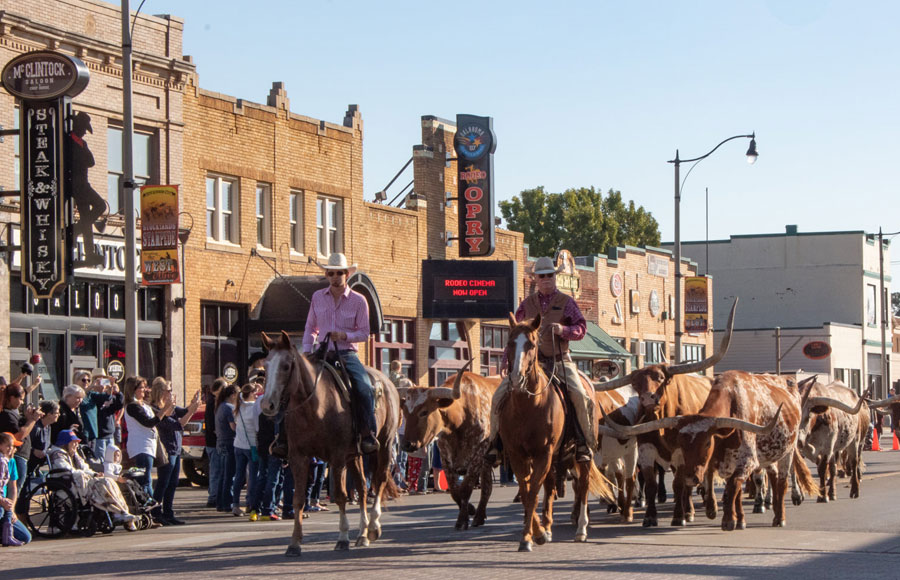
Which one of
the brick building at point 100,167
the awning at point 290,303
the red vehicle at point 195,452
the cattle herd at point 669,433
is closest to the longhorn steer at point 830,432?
the cattle herd at point 669,433

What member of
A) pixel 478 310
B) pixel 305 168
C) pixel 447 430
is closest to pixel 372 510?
pixel 447 430

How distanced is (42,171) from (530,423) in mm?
14912

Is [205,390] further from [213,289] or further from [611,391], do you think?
[611,391]

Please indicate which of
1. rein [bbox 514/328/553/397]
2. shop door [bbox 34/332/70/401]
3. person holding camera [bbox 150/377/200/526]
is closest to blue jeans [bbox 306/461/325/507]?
person holding camera [bbox 150/377/200/526]

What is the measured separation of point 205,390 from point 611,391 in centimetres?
1517

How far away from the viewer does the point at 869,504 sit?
18125 millimetres

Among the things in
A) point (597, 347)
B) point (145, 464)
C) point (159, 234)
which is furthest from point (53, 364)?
point (597, 347)

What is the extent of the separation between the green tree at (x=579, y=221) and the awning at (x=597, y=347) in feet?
104

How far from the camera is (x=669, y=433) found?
1520cm

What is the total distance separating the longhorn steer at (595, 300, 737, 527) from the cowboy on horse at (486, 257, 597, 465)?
1.30 meters

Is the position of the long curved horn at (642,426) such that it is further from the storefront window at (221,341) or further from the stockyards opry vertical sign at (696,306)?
the stockyards opry vertical sign at (696,306)

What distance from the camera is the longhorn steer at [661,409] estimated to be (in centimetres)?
1488

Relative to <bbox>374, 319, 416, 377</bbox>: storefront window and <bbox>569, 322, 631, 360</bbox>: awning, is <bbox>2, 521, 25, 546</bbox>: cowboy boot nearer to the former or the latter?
<bbox>374, 319, 416, 377</bbox>: storefront window

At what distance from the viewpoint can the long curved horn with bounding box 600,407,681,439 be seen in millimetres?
14609
